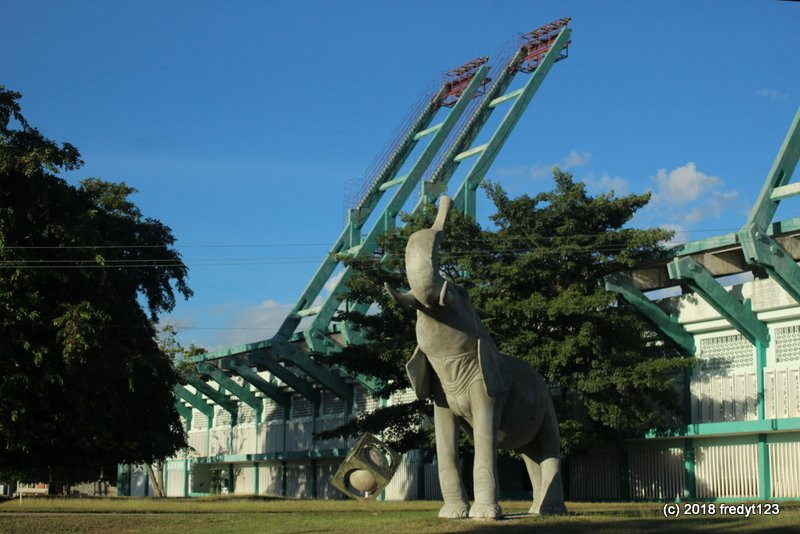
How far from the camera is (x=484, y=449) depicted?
1370 centimetres

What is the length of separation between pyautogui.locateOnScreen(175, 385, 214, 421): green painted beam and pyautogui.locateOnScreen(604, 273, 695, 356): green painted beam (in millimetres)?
30137

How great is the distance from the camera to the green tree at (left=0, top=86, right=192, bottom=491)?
25.2 metres

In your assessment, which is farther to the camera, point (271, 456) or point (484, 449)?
point (271, 456)

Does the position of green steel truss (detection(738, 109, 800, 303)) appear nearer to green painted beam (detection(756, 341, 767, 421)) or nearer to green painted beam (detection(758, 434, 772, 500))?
green painted beam (detection(756, 341, 767, 421))

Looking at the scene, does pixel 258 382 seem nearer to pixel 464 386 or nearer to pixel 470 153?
pixel 470 153

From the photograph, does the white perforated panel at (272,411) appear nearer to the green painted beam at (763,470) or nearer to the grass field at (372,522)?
the green painted beam at (763,470)

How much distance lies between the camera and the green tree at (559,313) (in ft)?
95.7

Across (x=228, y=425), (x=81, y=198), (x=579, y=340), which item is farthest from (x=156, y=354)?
(x=228, y=425)

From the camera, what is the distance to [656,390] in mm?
29484

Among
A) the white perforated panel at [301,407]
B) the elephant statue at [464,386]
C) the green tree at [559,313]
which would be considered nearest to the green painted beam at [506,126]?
the green tree at [559,313]

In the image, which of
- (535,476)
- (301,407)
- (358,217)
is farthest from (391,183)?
(535,476)

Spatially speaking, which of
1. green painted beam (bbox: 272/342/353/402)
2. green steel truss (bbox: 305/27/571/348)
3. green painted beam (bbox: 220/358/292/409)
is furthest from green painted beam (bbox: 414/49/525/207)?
green painted beam (bbox: 220/358/292/409)

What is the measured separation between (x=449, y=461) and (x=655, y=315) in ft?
61.1

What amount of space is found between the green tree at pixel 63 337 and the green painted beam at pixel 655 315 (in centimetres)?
1286
